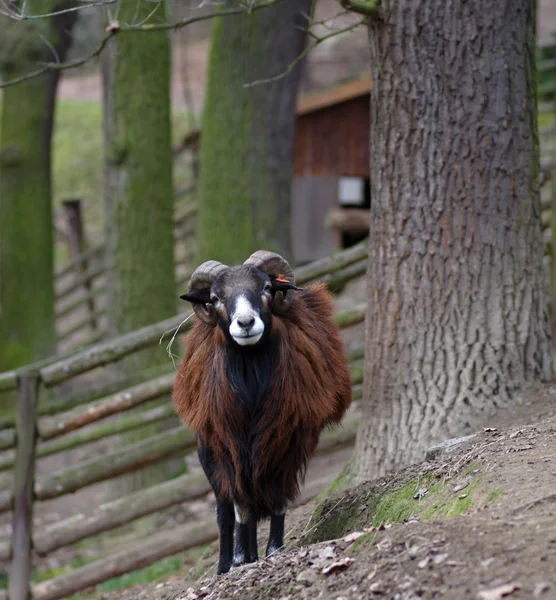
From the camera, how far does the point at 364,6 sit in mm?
5188

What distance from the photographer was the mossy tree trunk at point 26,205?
11256 millimetres

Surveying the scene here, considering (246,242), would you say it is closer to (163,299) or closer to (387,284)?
(163,299)

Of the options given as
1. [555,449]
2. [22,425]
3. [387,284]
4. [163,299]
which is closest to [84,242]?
[163,299]

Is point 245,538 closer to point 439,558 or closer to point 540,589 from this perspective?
point 439,558

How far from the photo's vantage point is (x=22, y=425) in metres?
7.29

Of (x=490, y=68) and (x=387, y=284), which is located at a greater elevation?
(x=490, y=68)

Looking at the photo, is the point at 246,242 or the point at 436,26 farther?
the point at 246,242

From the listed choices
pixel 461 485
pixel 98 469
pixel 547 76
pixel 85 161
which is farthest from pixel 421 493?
pixel 85 161

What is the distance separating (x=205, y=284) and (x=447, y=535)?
2.13 metres

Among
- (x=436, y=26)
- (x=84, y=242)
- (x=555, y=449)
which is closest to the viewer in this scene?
(x=555, y=449)

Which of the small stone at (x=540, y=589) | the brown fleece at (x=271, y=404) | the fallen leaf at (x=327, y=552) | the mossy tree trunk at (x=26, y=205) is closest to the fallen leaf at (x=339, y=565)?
the fallen leaf at (x=327, y=552)

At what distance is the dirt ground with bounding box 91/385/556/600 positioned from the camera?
3104 mm

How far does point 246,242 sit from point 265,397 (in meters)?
4.27

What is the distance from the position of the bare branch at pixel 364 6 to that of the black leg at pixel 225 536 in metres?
2.91
